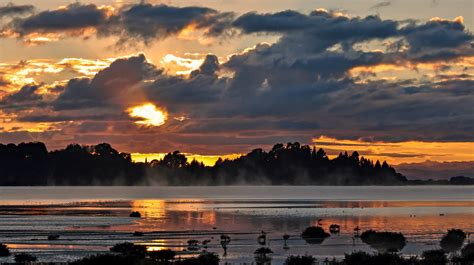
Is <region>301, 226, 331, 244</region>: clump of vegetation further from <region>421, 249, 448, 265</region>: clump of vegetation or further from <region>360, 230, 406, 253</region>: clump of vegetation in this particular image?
<region>421, 249, 448, 265</region>: clump of vegetation

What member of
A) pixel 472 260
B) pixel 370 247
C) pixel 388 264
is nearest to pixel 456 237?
pixel 370 247

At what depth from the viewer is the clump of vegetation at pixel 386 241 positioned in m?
90.1

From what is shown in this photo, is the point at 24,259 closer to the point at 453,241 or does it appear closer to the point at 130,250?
the point at 130,250

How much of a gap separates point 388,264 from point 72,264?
2419 cm

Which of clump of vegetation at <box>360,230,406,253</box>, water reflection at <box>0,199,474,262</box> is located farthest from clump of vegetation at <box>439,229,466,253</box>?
clump of vegetation at <box>360,230,406,253</box>

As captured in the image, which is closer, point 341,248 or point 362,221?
point 341,248

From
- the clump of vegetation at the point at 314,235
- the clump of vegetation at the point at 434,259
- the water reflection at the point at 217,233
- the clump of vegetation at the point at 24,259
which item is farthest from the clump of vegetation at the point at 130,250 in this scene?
the clump of vegetation at the point at 314,235

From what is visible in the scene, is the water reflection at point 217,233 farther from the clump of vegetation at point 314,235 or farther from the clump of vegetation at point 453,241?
the clump of vegetation at point 453,241

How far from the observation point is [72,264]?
61.7 metres

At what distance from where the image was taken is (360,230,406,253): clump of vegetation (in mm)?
90125

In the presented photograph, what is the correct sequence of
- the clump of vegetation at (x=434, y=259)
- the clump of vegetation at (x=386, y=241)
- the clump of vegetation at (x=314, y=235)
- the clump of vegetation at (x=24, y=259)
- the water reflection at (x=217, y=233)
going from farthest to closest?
the clump of vegetation at (x=314, y=235) → the water reflection at (x=217, y=233) → the clump of vegetation at (x=386, y=241) → the clump of vegetation at (x=24, y=259) → the clump of vegetation at (x=434, y=259)

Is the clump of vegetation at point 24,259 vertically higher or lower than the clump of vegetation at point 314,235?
lower

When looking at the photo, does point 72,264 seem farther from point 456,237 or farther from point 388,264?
point 456,237

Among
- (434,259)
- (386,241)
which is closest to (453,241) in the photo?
(386,241)
